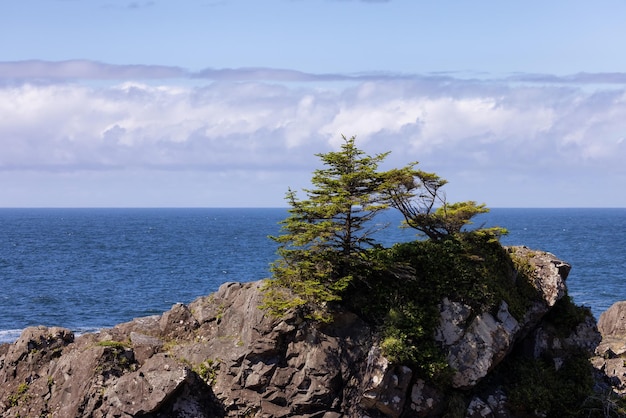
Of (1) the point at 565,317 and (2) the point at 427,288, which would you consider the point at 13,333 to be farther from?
(1) the point at 565,317

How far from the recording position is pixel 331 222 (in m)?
31.6

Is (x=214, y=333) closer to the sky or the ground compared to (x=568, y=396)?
closer to the sky

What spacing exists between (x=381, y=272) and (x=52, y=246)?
112 meters

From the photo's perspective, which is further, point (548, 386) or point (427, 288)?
point (427, 288)

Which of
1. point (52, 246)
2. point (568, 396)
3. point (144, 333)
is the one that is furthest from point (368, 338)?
point (52, 246)

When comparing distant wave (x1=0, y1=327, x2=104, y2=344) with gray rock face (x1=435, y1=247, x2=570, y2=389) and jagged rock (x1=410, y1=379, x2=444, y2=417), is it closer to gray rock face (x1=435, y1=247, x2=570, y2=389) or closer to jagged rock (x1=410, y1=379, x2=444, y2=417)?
jagged rock (x1=410, y1=379, x2=444, y2=417)

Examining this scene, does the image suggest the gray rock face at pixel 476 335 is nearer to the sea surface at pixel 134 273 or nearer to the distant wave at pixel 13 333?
the sea surface at pixel 134 273

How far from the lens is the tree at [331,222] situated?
103 ft

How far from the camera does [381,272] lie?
32188 millimetres

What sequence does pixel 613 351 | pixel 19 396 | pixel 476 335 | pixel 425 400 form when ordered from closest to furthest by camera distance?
pixel 425 400, pixel 476 335, pixel 19 396, pixel 613 351

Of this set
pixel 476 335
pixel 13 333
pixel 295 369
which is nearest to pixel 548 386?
pixel 476 335

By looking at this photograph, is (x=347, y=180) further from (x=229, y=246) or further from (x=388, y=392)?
(x=229, y=246)

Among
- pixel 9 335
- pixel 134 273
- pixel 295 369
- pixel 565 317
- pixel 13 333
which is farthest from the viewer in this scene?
pixel 134 273

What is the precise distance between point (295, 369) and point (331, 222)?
22.0 feet
